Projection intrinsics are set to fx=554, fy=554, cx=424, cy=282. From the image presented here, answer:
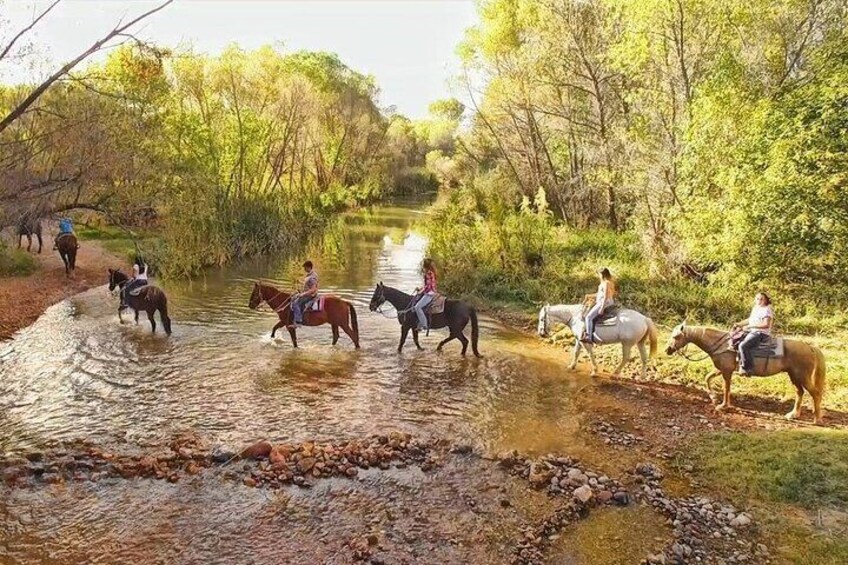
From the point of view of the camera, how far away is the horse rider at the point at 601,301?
12188mm

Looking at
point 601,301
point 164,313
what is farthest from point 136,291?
point 601,301

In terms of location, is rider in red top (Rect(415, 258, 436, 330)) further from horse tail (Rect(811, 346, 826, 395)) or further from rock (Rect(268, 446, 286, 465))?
horse tail (Rect(811, 346, 826, 395))

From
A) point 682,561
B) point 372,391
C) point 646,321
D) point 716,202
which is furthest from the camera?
point 716,202

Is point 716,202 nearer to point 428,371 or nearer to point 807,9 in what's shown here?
point 807,9

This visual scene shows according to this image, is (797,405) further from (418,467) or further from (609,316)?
(418,467)

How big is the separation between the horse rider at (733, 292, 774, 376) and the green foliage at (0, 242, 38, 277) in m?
23.3

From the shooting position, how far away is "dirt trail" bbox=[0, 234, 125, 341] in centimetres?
1584

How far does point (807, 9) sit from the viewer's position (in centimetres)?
1577

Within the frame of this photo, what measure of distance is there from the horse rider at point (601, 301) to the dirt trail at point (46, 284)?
14468mm

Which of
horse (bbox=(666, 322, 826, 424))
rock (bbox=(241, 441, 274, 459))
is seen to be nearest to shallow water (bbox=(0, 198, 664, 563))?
rock (bbox=(241, 441, 274, 459))

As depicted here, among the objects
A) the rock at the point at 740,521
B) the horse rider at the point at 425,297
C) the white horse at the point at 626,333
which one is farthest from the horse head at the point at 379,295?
the rock at the point at 740,521

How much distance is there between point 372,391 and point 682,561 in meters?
6.51

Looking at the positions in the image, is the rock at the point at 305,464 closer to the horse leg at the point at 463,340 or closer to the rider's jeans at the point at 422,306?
the rider's jeans at the point at 422,306

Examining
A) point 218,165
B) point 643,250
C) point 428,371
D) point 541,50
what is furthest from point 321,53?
point 428,371
